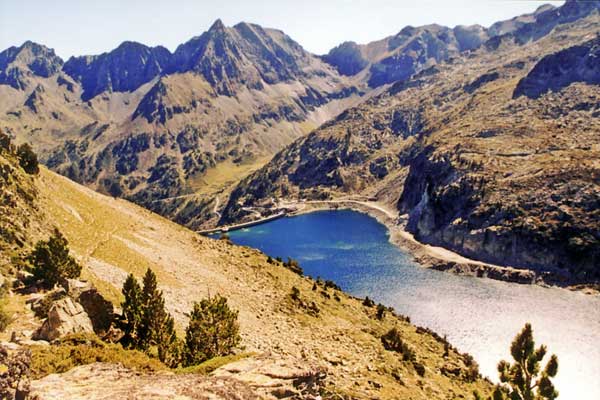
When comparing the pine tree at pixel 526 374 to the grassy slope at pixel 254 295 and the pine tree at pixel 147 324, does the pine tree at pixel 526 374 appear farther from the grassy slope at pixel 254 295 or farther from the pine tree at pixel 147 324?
the pine tree at pixel 147 324

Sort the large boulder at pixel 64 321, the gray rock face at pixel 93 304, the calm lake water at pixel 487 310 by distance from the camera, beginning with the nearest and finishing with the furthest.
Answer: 1. the large boulder at pixel 64 321
2. the gray rock face at pixel 93 304
3. the calm lake water at pixel 487 310

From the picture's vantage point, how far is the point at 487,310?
11138cm

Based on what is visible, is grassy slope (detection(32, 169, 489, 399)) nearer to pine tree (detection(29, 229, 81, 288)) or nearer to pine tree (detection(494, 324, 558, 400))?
pine tree (detection(29, 229, 81, 288))

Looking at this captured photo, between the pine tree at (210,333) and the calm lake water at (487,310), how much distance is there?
5876 cm

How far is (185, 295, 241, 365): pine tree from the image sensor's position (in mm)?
34291

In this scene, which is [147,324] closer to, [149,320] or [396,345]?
[149,320]

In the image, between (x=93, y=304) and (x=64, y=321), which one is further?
(x=93, y=304)

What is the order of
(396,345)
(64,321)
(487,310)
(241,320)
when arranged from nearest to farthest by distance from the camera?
1. (64,321)
2. (241,320)
3. (396,345)
4. (487,310)

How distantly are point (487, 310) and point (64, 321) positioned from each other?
346ft

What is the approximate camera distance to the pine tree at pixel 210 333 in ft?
113

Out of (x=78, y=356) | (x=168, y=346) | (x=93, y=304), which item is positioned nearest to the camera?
(x=78, y=356)

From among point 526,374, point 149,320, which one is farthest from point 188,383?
point 526,374

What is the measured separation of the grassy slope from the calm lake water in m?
24.3

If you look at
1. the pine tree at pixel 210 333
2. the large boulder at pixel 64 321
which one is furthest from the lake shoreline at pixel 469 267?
the large boulder at pixel 64 321
